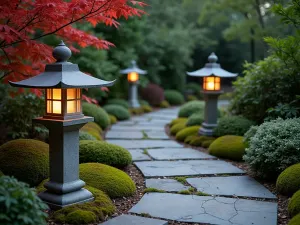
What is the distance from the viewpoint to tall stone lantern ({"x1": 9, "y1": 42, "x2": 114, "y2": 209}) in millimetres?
4309

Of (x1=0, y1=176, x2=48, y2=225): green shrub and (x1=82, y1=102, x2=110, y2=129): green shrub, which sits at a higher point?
(x1=82, y1=102, x2=110, y2=129): green shrub

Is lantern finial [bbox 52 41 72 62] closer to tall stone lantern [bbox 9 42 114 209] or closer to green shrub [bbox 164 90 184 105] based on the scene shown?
tall stone lantern [bbox 9 42 114 209]

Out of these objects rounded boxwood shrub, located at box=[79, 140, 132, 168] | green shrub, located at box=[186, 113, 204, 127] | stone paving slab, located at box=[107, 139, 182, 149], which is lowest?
stone paving slab, located at box=[107, 139, 182, 149]

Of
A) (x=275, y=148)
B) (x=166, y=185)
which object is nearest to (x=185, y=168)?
(x=166, y=185)

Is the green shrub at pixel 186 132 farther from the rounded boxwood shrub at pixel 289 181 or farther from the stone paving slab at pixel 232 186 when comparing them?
the rounded boxwood shrub at pixel 289 181

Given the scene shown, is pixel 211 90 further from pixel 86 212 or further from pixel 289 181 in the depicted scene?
pixel 86 212

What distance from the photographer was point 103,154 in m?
6.02

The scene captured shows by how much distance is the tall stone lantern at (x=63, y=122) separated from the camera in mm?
4309

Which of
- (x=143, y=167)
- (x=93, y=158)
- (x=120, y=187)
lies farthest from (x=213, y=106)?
(x=120, y=187)

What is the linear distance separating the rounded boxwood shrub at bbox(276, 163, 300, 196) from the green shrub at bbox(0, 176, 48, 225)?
3.16 m

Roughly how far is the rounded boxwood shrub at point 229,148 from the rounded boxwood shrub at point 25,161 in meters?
3.37

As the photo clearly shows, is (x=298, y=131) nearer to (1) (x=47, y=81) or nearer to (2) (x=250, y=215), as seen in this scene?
(2) (x=250, y=215)

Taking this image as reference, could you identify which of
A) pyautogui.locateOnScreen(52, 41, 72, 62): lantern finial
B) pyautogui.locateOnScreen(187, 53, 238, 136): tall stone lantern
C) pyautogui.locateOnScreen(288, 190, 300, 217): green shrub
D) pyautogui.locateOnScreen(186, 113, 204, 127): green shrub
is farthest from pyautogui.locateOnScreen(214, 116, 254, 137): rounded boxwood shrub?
pyautogui.locateOnScreen(52, 41, 72, 62): lantern finial

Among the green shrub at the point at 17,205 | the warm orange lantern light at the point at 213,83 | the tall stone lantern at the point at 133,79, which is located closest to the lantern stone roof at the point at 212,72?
the warm orange lantern light at the point at 213,83
